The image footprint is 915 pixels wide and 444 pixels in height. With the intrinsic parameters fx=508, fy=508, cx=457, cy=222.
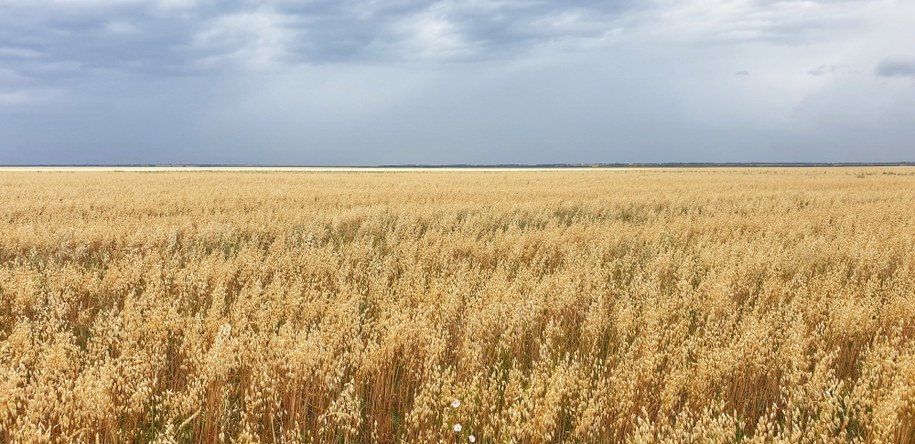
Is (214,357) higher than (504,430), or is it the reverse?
(214,357)

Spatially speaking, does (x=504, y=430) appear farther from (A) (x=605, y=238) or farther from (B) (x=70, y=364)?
(A) (x=605, y=238)

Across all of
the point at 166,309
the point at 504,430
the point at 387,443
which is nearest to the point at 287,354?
the point at 387,443

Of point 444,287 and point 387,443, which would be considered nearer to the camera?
point 387,443

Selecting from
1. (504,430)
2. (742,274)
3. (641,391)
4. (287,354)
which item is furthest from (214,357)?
(742,274)

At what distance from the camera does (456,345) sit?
4.62 metres

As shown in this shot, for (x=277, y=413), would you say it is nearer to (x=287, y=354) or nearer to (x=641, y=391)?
(x=287, y=354)

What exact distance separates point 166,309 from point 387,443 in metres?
3.28

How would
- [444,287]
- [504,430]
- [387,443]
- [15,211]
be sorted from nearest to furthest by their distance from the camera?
[504,430] → [387,443] → [444,287] → [15,211]

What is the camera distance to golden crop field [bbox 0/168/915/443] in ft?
10.4

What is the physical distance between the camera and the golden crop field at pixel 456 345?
318 centimetres

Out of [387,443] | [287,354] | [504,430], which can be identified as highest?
[287,354]

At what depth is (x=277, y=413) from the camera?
339 centimetres

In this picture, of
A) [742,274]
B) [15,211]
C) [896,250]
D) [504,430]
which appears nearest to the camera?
[504,430]

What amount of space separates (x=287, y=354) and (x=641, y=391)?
2.57 meters
